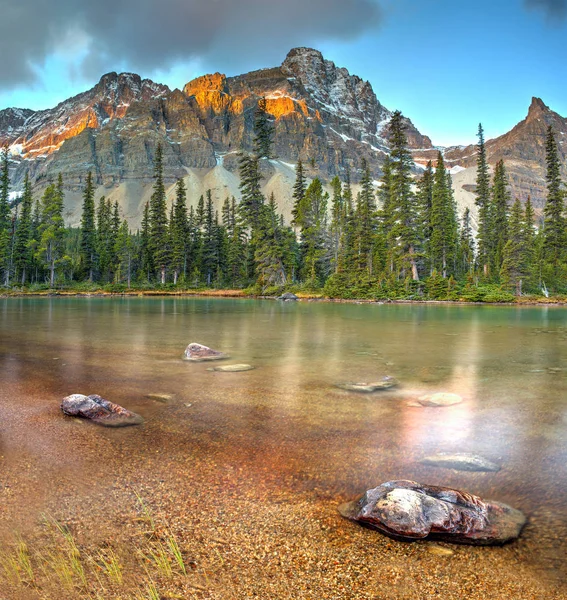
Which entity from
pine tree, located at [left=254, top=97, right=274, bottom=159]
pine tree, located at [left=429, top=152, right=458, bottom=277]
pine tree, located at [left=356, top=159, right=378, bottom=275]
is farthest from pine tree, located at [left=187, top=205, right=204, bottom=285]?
pine tree, located at [left=429, top=152, right=458, bottom=277]

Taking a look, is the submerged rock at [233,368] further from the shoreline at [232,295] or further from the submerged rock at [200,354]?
the shoreline at [232,295]

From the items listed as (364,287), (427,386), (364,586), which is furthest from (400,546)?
(364,287)

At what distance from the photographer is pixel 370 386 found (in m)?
8.32

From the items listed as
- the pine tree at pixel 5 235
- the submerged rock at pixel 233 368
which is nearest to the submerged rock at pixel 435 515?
the submerged rock at pixel 233 368

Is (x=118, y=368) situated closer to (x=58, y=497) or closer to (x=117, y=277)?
(x=58, y=497)

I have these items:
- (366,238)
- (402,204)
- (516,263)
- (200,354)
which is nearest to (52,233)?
(366,238)

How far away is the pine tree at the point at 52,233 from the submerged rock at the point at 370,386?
63.2m

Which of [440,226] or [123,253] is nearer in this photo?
[440,226]

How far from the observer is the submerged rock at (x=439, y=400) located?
23.2ft

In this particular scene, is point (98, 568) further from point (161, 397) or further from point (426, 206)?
point (426, 206)

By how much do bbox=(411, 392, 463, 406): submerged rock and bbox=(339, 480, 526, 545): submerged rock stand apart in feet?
11.3

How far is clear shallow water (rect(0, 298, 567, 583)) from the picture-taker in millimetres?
4152

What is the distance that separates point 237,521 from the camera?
3.41m

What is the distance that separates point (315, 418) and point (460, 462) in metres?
2.21
